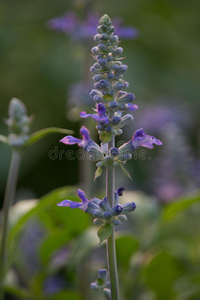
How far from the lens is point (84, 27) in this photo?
9.24ft

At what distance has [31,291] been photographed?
221 cm

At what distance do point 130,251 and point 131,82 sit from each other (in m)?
3.27

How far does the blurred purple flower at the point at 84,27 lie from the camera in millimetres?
2783

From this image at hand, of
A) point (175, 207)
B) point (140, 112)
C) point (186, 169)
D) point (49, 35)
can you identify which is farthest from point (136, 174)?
point (49, 35)

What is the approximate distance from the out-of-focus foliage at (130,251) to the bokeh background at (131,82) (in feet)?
0.95

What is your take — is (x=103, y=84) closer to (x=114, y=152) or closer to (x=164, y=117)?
(x=114, y=152)

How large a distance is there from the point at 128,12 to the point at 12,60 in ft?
5.89

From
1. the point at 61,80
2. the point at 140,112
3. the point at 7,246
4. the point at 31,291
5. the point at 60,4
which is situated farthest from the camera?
the point at 60,4

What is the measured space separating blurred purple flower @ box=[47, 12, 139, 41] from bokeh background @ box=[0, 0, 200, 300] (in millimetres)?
92

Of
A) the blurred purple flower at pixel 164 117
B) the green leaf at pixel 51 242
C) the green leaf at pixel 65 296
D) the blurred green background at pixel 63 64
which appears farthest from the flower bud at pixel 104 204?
the blurred purple flower at pixel 164 117

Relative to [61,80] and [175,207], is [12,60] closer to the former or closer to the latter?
[61,80]

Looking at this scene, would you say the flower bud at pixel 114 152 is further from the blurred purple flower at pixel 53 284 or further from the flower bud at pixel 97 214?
the blurred purple flower at pixel 53 284

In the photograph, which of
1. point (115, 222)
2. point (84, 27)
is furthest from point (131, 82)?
point (115, 222)

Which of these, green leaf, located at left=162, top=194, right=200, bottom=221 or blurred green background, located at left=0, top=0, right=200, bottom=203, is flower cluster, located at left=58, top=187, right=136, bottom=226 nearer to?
green leaf, located at left=162, top=194, right=200, bottom=221
